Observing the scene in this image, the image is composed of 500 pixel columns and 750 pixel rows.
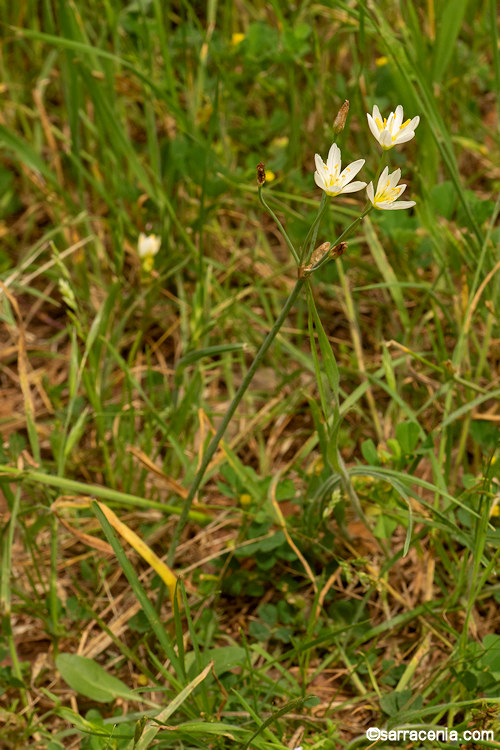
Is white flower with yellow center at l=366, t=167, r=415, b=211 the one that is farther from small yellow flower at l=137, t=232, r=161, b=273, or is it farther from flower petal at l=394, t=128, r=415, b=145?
small yellow flower at l=137, t=232, r=161, b=273

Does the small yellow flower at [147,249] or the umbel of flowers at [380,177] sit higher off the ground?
the umbel of flowers at [380,177]

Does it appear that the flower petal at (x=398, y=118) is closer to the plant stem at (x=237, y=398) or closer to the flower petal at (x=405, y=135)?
the flower petal at (x=405, y=135)

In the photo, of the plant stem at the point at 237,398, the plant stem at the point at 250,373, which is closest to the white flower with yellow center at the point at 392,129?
the plant stem at the point at 250,373

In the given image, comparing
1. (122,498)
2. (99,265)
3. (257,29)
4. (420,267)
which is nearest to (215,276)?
(99,265)

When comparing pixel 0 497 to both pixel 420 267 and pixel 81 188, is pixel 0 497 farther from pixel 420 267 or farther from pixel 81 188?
pixel 420 267

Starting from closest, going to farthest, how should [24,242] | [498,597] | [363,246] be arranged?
[498,597] < [363,246] < [24,242]

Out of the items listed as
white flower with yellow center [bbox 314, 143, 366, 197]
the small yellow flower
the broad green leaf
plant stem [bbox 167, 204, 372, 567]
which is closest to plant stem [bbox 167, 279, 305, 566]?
plant stem [bbox 167, 204, 372, 567]
